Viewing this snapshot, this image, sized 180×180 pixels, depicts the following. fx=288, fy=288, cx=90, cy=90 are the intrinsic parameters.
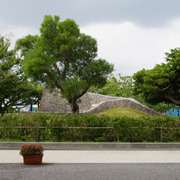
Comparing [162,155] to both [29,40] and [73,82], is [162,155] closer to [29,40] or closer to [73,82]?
[73,82]

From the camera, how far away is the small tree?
30328 millimetres

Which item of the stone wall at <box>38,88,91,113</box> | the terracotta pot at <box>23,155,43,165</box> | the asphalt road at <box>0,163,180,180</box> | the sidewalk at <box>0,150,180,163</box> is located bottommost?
the sidewalk at <box>0,150,180,163</box>

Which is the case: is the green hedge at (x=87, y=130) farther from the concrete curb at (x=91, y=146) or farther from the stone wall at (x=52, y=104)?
the stone wall at (x=52, y=104)

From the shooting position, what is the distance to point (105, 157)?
35.6 ft

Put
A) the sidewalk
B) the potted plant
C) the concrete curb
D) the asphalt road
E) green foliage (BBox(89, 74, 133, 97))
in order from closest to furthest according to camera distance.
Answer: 1. the asphalt road
2. the potted plant
3. the sidewalk
4. the concrete curb
5. green foliage (BBox(89, 74, 133, 97))

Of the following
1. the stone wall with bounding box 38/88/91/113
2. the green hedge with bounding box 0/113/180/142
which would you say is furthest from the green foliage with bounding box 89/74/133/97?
the green hedge with bounding box 0/113/180/142

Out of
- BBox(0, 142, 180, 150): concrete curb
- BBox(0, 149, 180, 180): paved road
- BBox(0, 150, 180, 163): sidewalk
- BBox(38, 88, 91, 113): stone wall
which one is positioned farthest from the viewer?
BBox(38, 88, 91, 113): stone wall

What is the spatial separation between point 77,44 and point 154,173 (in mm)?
26295

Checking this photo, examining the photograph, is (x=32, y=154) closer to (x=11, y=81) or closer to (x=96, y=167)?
(x=96, y=167)

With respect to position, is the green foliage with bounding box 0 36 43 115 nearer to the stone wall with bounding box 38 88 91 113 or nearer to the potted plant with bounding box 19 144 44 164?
the stone wall with bounding box 38 88 91 113

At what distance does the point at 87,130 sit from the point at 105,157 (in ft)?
14.0

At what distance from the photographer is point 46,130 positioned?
1508 cm

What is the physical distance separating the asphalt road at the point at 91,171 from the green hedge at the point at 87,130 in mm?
5472

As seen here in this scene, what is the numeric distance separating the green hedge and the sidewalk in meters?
2.82
